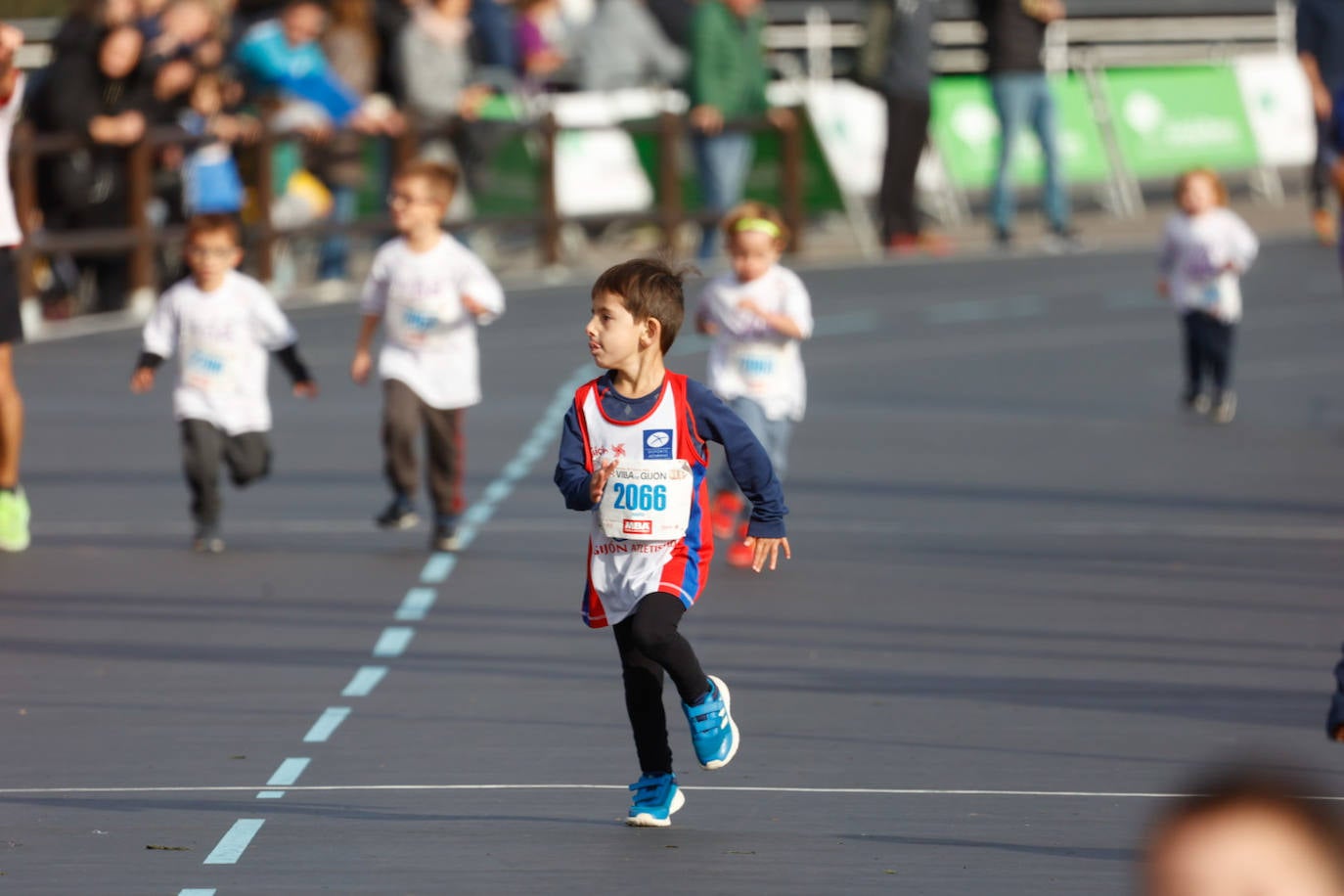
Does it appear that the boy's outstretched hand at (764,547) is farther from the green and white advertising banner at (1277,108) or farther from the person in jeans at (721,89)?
the green and white advertising banner at (1277,108)

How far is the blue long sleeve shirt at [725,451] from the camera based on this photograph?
5.53 meters

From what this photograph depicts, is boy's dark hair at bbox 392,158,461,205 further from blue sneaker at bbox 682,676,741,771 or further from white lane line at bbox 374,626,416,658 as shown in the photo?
blue sneaker at bbox 682,676,741,771

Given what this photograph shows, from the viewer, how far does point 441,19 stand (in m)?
20.2

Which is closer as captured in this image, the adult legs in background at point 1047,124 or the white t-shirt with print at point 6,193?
the white t-shirt with print at point 6,193

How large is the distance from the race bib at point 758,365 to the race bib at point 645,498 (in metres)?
4.46

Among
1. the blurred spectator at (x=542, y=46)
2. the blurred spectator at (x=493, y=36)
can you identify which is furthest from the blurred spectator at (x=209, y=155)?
the blurred spectator at (x=542, y=46)

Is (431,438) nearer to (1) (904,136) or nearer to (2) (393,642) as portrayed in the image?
(2) (393,642)

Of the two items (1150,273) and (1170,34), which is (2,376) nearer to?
(1150,273)

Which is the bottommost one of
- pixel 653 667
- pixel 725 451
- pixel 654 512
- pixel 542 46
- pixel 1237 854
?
pixel 653 667

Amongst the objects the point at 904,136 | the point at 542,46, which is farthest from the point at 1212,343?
the point at 542,46

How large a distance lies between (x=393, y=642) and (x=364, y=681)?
67 centimetres

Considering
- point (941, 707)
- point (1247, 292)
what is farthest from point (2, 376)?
point (1247, 292)

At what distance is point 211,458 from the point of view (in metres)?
10.1

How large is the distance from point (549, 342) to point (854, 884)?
13189 mm
